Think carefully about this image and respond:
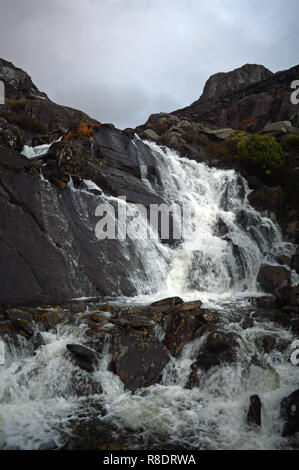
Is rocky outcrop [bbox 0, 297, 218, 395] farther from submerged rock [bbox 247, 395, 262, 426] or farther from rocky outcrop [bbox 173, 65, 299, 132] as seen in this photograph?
rocky outcrop [bbox 173, 65, 299, 132]

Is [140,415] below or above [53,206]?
below

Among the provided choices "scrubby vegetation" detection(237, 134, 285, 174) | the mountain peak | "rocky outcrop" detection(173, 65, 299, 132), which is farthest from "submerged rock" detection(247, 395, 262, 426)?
the mountain peak

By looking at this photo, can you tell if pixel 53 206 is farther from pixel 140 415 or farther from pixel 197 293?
pixel 140 415

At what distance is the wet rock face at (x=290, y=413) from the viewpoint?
691cm

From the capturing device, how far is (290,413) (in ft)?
23.4

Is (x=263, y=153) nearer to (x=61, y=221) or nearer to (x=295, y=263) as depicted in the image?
(x=295, y=263)

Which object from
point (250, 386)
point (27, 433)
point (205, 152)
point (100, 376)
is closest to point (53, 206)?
point (100, 376)

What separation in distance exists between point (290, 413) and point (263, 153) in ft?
76.5

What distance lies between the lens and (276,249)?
68.2 ft

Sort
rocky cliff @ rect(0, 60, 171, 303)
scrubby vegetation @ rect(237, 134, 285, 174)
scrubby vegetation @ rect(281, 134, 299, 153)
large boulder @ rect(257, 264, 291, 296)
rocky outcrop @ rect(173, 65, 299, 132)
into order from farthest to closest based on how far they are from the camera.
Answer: rocky outcrop @ rect(173, 65, 299, 132), scrubby vegetation @ rect(281, 134, 299, 153), scrubby vegetation @ rect(237, 134, 285, 174), large boulder @ rect(257, 264, 291, 296), rocky cliff @ rect(0, 60, 171, 303)

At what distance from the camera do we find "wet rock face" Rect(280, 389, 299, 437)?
6906mm

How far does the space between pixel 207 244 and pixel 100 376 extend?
38.6 ft

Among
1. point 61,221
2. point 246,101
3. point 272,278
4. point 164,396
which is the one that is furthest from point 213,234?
point 246,101

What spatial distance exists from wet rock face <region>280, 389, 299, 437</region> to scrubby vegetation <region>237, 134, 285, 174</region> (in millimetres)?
22129
